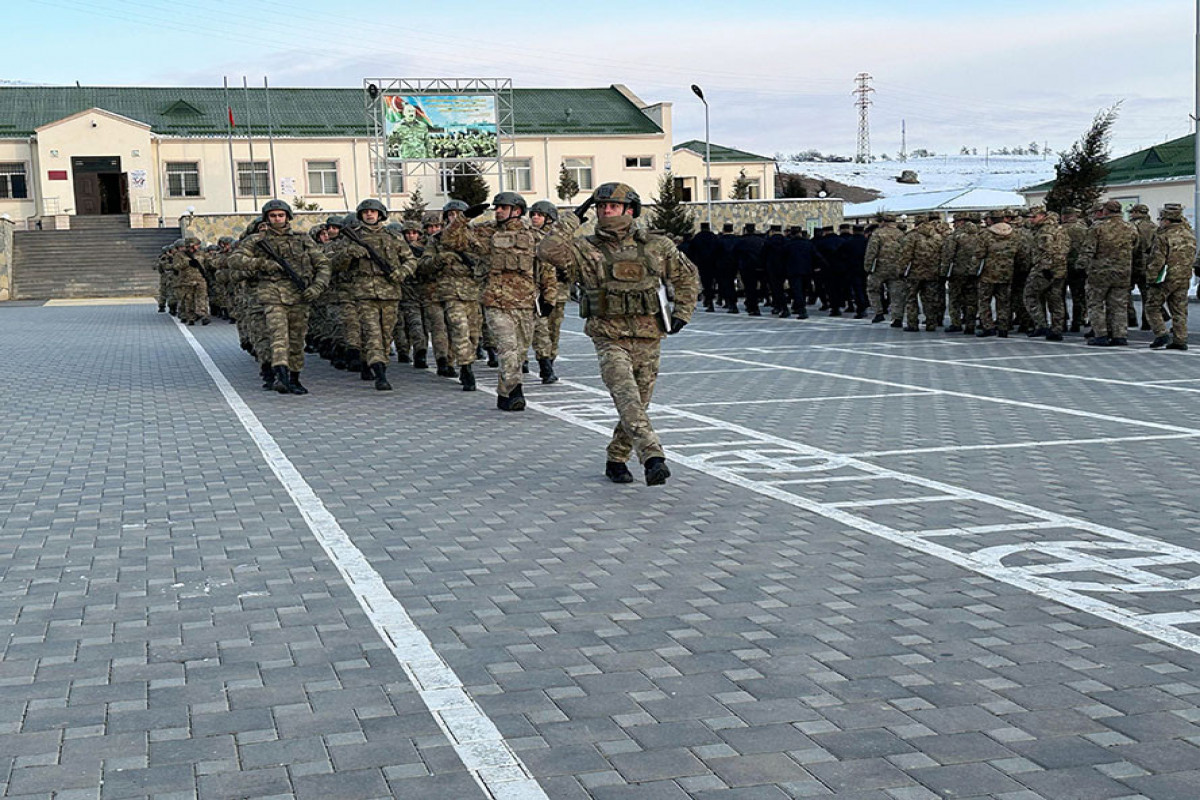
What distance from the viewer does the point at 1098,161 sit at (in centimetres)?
2995

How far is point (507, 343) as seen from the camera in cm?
1271

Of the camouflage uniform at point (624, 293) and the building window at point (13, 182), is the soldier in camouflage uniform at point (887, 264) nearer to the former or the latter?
the camouflage uniform at point (624, 293)

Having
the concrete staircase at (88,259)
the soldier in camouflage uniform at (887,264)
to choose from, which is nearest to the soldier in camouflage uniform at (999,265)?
the soldier in camouflage uniform at (887,264)

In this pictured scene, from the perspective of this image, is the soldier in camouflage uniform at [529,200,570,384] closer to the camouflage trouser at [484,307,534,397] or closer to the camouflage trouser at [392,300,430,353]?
the camouflage trouser at [484,307,534,397]

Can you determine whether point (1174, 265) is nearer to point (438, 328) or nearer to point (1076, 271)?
point (1076, 271)

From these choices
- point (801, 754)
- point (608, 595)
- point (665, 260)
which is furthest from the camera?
point (665, 260)

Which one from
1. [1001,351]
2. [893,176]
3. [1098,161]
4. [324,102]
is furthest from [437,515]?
[893,176]

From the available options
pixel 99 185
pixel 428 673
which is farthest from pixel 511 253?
pixel 99 185

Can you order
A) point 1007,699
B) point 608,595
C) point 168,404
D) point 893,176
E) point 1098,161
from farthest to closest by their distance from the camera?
point 893,176, point 1098,161, point 168,404, point 608,595, point 1007,699

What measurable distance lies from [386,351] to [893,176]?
69.4 m

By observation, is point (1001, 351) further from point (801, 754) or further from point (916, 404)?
point (801, 754)

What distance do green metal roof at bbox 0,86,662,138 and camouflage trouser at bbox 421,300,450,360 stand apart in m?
48.0

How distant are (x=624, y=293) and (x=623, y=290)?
22mm

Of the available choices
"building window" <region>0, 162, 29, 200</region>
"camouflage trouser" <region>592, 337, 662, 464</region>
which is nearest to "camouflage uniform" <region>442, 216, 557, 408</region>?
"camouflage trouser" <region>592, 337, 662, 464</region>
